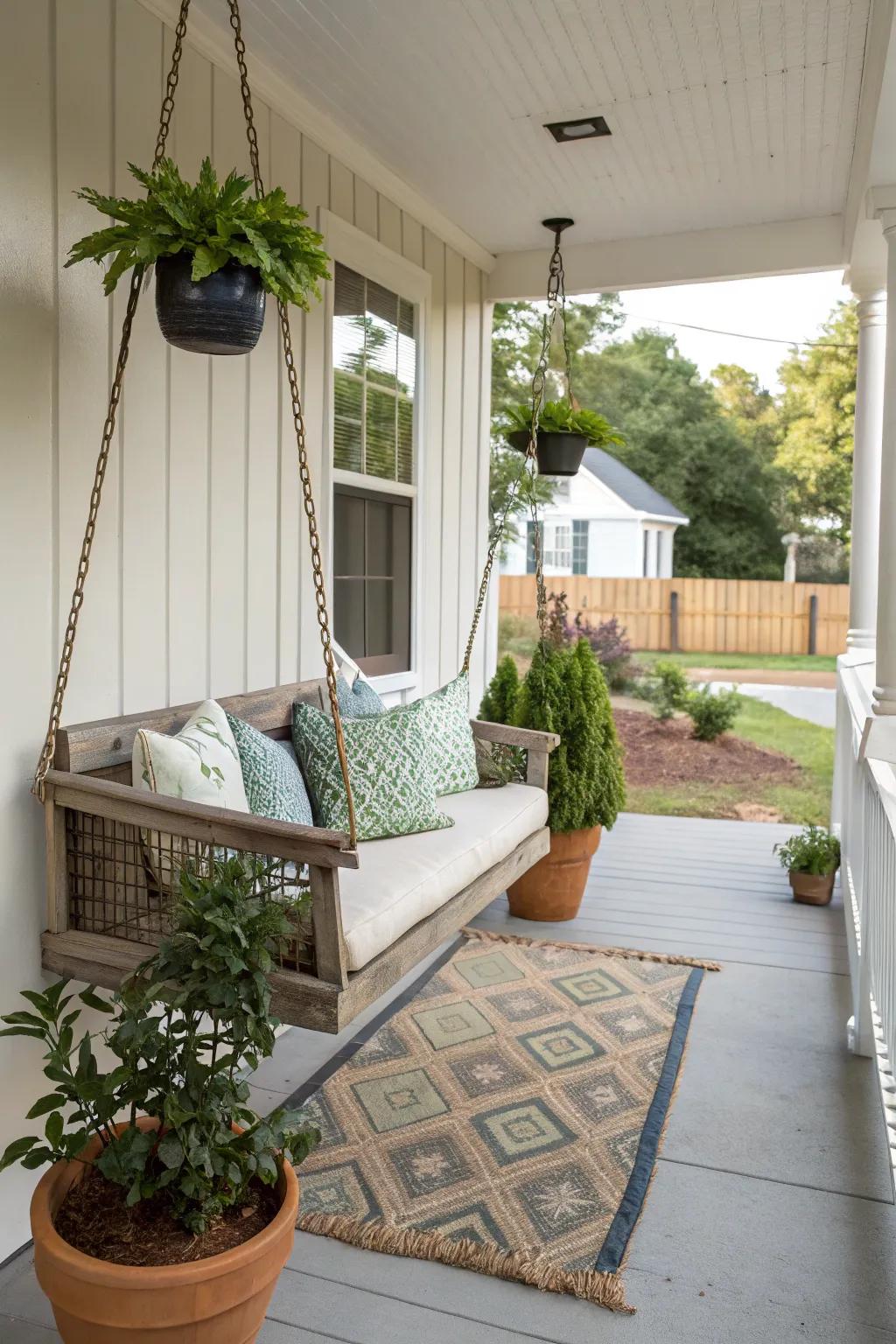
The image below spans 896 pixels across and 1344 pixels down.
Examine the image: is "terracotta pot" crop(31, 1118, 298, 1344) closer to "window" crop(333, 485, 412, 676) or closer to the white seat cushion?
the white seat cushion

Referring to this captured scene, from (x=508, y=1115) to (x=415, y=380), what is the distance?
288 centimetres

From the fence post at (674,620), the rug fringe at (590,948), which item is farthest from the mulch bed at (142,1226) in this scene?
the fence post at (674,620)

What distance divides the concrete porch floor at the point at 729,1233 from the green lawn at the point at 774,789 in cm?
474

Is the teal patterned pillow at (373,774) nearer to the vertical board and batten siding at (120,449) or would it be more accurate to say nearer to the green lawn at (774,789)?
the vertical board and batten siding at (120,449)

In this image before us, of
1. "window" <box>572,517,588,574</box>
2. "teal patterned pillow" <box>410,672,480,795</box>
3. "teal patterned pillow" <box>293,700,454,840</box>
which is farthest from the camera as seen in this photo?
"window" <box>572,517,588,574</box>

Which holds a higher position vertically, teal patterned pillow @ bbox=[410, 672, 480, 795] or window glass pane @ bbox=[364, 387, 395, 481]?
window glass pane @ bbox=[364, 387, 395, 481]

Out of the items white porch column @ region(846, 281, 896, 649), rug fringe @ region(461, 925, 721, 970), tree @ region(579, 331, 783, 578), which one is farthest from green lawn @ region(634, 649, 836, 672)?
rug fringe @ region(461, 925, 721, 970)

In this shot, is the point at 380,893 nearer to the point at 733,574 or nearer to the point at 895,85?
the point at 895,85

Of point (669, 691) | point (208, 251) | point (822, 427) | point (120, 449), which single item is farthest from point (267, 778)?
point (822, 427)

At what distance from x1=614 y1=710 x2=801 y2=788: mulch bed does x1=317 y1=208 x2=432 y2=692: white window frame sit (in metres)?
5.10

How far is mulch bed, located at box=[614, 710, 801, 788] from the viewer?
934cm

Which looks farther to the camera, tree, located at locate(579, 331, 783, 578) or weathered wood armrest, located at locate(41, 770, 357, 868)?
tree, located at locate(579, 331, 783, 578)

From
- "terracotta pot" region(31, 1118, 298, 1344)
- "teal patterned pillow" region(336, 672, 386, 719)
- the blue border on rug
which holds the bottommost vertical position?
the blue border on rug

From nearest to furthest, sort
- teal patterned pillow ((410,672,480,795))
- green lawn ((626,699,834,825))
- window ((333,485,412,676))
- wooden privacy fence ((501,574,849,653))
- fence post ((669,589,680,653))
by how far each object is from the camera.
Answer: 1. teal patterned pillow ((410,672,480,795))
2. window ((333,485,412,676))
3. green lawn ((626,699,834,825))
4. wooden privacy fence ((501,574,849,653))
5. fence post ((669,589,680,653))
